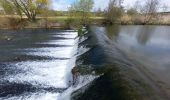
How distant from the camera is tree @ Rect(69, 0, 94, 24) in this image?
229 feet

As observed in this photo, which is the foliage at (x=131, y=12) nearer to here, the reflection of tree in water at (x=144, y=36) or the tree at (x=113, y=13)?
the tree at (x=113, y=13)

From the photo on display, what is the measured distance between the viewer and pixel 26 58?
23281 millimetres

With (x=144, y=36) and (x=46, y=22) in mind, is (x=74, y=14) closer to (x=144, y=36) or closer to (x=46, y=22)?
(x=46, y=22)

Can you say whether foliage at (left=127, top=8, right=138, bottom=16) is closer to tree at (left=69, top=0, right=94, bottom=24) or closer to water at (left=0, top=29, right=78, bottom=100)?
tree at (left=69, top=0, right=94, bottom=24)

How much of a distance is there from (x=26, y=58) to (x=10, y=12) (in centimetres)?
4552

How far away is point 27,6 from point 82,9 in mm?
13986

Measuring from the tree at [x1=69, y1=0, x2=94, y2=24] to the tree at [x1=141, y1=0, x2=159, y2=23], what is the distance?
15464 millimetres

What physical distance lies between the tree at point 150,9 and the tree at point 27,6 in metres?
27.5

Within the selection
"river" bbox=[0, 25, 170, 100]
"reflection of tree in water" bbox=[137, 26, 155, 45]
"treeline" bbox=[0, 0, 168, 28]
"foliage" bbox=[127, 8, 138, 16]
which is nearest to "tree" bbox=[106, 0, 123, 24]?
"treeline" bbox=[0, 0, 168, 28]

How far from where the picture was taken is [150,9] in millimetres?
82625

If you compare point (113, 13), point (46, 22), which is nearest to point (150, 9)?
point (113, 13)

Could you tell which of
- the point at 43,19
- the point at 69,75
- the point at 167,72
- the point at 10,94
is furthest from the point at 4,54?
the point at 43,19

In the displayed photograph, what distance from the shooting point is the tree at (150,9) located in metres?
77.8

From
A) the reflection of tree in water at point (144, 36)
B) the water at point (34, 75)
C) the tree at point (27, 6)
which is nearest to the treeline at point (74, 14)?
the tree at point (27, 6)
